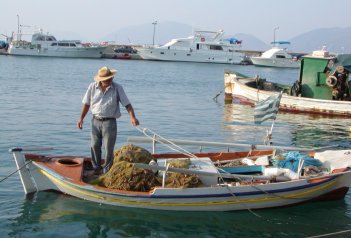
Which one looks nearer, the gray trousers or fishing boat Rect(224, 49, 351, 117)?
the gray trousers

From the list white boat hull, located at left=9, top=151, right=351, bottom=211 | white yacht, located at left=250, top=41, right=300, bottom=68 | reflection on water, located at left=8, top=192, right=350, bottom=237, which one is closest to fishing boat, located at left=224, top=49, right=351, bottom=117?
white boat hull, located at left=9, top=151, right=351, bottom=211

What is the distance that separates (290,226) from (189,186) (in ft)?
6.29

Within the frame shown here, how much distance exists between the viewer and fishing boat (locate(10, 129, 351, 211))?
28.0ft

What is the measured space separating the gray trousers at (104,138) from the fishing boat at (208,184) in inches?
13.0

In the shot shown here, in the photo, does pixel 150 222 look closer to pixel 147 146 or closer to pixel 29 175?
pixel 29 175

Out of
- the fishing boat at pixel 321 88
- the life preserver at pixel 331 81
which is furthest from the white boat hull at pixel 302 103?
the life preserver at pixel 331 81

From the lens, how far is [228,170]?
9.73 metres

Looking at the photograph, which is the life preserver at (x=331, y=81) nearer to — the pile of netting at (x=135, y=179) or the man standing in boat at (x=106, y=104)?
the pile of netting at (x=135, y=179)

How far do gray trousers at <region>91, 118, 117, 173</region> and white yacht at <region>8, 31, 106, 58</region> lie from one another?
75.6 meters

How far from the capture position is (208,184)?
895 centimetres

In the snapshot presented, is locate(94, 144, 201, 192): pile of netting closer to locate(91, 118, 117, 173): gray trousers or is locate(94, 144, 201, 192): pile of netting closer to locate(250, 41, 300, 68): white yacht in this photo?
locate(91, 118, 117, 173): gray trousers

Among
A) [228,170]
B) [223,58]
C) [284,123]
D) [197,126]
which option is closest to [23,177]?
[228,170]

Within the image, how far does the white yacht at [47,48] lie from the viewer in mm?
81750

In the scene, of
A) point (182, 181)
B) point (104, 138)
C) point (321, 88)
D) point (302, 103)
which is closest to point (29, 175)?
point (104, 138)
